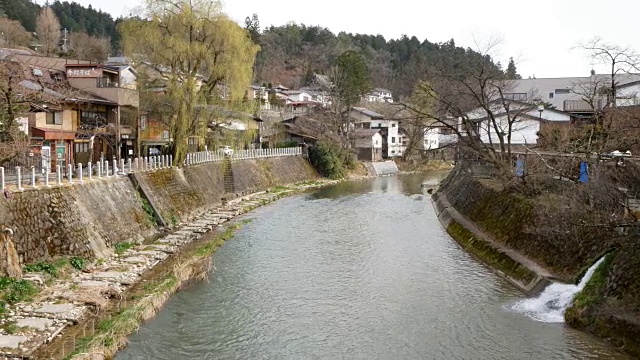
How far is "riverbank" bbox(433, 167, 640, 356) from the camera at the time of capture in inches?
435

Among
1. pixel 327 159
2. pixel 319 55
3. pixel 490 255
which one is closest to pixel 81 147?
pixel 490 255

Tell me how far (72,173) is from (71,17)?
72.3m

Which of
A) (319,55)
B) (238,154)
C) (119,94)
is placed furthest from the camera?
(319,55)

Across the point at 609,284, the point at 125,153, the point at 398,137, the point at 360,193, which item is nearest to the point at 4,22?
the point at 125,153

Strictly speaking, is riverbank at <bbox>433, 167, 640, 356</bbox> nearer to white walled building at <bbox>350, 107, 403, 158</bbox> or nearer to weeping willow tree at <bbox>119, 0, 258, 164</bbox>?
weeping willow tree at <bbox>119, 0, 258, 164</bbox>

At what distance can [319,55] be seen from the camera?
3725 inches

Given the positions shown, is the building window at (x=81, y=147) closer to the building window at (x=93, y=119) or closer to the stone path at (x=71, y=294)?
the building window at (x=93, y=119)

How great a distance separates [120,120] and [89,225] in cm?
1381

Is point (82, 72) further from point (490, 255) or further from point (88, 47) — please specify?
point (88, 47)

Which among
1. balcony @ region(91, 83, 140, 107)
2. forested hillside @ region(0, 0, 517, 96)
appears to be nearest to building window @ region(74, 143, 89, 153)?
balcony @ region(91, 83, 140, 107)

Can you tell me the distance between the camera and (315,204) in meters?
31.6

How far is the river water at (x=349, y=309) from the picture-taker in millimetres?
10672

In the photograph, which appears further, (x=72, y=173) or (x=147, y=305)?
(x=72, y=173)

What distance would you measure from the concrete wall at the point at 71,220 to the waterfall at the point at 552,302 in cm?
1220
